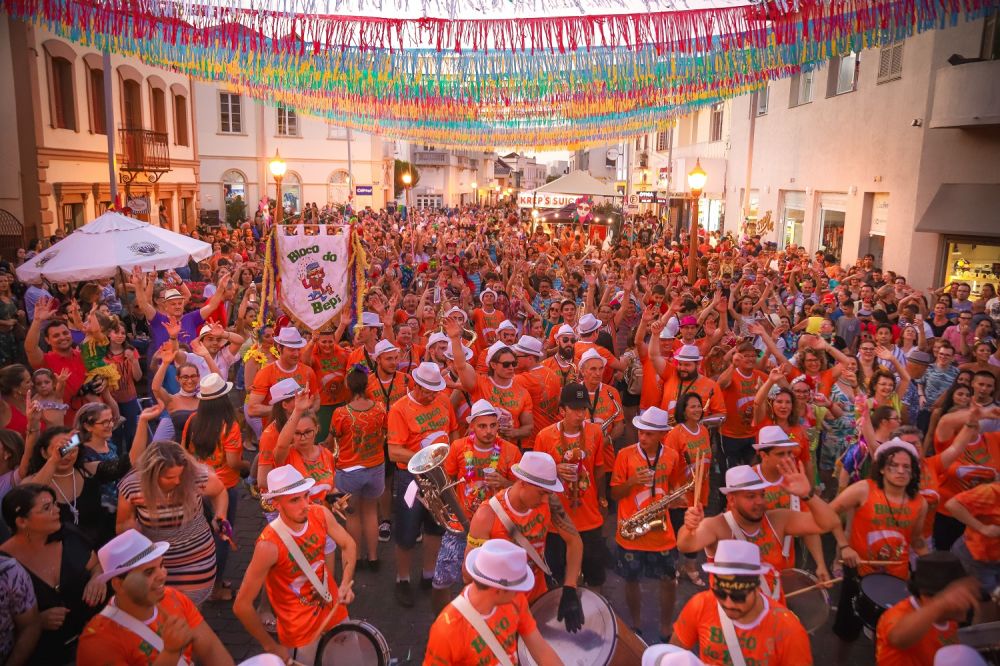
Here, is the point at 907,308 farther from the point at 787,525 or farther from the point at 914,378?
the point at 787,525

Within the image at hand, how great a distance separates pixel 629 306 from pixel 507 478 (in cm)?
543

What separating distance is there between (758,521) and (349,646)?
103 inches

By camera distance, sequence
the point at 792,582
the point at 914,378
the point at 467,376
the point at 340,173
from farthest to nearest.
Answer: the point at 340,173 → the point at 914,378 → the point at 467,376 → the point at 792,582

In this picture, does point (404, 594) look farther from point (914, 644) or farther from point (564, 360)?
point (914, 644)

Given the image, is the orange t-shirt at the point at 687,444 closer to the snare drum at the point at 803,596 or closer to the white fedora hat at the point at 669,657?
the snare drum at the point at 803,596

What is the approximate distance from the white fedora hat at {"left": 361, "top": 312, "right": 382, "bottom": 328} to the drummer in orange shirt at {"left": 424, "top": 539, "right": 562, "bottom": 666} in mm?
5269

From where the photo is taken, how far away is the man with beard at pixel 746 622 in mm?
3529

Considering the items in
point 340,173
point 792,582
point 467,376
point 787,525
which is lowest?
point 792,582

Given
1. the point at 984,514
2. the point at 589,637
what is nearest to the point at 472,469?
the point at 589,637

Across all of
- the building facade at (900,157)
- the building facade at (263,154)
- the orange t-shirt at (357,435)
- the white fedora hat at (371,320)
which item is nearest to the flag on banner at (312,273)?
the white fedora hat at (371,320)

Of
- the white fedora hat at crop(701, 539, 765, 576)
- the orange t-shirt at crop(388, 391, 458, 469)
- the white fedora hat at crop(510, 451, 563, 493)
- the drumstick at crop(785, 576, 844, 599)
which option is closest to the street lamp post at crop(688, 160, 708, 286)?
the orange t-shirt at crop(388, 391, 458, 469)

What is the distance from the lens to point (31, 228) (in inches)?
750

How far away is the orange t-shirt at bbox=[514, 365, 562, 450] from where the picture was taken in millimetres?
7141

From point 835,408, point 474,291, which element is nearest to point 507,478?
point 835,408
